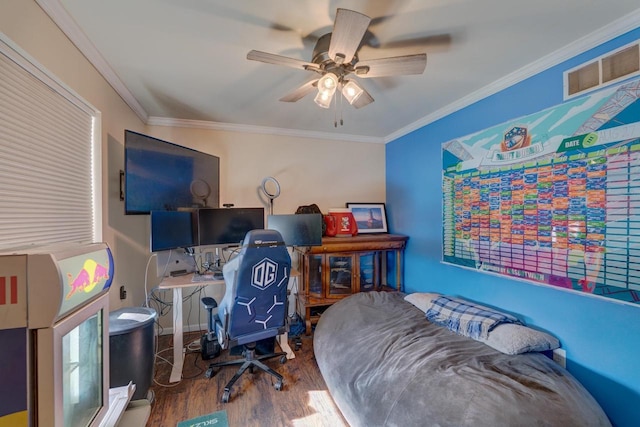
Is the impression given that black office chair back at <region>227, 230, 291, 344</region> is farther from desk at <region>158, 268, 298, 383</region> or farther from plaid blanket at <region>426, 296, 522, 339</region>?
plaid blanket at <region>426, 296, 522, 339</region>

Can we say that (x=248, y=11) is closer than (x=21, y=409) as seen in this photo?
No

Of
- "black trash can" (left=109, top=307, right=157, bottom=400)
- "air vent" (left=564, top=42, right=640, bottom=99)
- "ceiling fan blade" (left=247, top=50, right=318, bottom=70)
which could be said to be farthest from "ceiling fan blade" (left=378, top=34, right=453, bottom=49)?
"black trash can" (left=109, top=307, right=157, bottom=400)

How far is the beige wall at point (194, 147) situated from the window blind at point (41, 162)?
0.14 m

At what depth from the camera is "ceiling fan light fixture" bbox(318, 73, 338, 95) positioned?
1571mm

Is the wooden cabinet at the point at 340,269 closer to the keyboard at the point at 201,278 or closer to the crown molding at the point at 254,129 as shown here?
the keyboard at the point at 201,278

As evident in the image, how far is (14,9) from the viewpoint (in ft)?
3.67

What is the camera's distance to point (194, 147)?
294 centimetres

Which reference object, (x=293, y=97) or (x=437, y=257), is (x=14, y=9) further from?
(x=437, y=257)

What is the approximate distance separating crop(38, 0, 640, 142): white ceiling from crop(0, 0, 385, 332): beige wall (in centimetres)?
16

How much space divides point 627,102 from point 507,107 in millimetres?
699

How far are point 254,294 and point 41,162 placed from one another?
1403mm

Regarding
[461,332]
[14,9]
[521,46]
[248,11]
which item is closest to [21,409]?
[14,9]

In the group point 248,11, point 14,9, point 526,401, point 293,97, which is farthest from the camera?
point 293,97

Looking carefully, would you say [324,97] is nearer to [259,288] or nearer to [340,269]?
[259,288]
